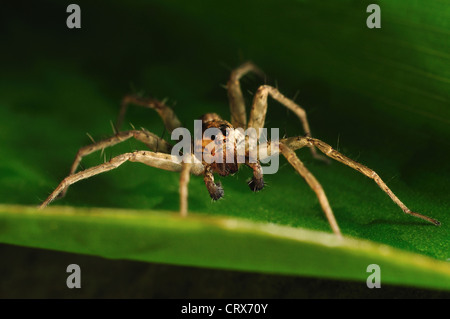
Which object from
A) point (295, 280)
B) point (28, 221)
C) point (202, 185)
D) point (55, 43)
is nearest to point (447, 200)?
point (295, 280)

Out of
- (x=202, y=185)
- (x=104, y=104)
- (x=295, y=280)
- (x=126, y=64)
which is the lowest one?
(x=295, y=280)

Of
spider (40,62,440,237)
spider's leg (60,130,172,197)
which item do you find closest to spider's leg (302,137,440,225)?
spider (40,62,440,237)

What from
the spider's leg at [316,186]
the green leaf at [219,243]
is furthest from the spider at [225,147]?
the green leaf at [219,243]

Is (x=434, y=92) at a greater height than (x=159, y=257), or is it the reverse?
(x=434, y=92)

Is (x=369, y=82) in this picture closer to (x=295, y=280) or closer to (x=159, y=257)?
(x=295, y=280)

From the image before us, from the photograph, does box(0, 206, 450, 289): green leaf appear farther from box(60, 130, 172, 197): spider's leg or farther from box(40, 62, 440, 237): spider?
box(60, 130, 172, 197): spider's leg
